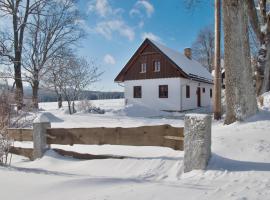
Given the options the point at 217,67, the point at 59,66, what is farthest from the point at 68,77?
the point at 217,67

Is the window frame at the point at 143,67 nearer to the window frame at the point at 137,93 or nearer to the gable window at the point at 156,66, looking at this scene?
the gable window at the point at 156,66

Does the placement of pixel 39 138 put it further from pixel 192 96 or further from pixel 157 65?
pixel 192 96

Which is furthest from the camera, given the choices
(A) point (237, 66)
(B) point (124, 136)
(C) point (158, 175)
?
(A) point (237, 66)

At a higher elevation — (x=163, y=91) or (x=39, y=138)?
(x=163, y=91)

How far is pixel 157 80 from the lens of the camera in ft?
91.7

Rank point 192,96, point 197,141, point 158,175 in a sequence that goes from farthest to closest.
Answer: point 192,96
point 158,175
point 197,141

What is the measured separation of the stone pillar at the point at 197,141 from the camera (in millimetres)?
4773

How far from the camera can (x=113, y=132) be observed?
5.98 metres

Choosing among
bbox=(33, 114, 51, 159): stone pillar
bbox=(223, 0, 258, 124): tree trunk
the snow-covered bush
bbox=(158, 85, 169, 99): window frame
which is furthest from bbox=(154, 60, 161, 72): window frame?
bbox=(33, 114, 51, 159): stone pillar

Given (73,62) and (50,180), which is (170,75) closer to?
(73,62)

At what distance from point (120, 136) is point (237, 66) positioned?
3652mm

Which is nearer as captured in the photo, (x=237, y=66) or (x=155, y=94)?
(x=237, y=66)

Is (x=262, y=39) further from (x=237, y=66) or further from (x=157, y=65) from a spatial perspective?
(x=157, y=65)

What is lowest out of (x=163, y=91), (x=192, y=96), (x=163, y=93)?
(x=192, y=96)
